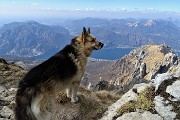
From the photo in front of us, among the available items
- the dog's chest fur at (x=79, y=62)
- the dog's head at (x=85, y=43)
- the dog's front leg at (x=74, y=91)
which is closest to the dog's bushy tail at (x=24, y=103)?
the dog's chest fur at (x=79, y=62)

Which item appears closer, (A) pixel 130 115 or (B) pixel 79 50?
(A) pixel 130 115

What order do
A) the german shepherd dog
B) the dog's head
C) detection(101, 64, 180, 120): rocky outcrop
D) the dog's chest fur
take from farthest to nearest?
the dog's head
the dog's chest fur
detection(101, 64, 180, 120): rocky outcrop
the german shepherd dog

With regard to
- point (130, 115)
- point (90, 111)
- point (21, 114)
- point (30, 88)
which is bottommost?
point (90, 111)

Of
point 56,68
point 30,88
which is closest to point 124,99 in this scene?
point 56,68

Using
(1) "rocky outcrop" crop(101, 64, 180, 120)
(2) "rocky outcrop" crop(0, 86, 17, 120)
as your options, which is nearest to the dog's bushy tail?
(2) "rocky outcrop" crop(0, 86, 17, 120)

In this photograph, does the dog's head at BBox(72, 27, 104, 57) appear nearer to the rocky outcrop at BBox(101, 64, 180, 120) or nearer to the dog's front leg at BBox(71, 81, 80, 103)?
the dog's front leg at BBox(71, 81, 80, 103)

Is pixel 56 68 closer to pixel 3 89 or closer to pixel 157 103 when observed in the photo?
pixel 157 103

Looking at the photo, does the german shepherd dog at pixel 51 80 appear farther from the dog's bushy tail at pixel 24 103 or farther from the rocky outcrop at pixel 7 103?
the rocky outcrop at pixel 7 103
